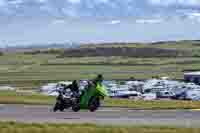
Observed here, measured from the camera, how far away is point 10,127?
711 inches

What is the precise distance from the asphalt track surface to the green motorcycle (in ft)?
0.98

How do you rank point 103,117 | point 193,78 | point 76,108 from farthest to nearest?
point 193,78
point 76,108
point 103,117

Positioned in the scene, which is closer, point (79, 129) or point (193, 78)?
point (79, 129)

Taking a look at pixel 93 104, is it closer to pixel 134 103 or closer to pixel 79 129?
pixel 134 103

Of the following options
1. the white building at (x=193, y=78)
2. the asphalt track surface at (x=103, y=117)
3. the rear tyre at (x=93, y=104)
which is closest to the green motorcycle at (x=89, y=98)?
the rear tyre at (x=93, y=104)

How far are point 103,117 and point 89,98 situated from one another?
306 centimetres

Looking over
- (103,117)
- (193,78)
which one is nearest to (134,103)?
(103,117)

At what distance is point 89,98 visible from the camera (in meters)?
27.0

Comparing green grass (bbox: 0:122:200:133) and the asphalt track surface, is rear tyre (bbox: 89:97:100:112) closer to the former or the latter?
the asphalt track surface

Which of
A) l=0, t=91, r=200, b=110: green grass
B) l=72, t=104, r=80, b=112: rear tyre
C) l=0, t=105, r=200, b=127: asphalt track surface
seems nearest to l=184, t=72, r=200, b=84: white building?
l=0, t=91, r=200, b=110: green grass

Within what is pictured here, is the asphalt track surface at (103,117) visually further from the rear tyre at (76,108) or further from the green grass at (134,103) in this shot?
the green grass at (134,103)

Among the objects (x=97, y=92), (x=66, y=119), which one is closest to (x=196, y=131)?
(x=66, y=119)

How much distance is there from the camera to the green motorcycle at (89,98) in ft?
88.0

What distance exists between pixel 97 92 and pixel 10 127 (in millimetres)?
9051
